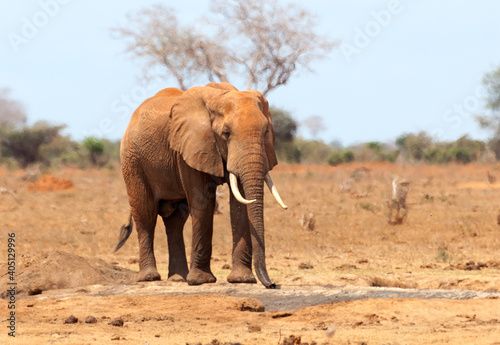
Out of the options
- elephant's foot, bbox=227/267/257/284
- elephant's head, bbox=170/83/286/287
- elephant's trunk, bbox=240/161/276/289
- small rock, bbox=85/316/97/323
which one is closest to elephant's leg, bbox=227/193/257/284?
elephant's foot, bbox=227/267/257/284

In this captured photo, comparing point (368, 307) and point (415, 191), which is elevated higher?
point (415, 191)

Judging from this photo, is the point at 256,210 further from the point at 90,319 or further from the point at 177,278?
the point at 177,278

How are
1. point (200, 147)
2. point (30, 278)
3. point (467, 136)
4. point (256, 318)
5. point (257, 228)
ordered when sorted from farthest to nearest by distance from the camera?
1. point (467, 136)
2. point (30, 278)
3. point (200, 147)
4. point (257, 228)
5. point (256, 318)

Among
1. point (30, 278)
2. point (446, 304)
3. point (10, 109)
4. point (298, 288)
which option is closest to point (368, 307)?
point (446, 304)

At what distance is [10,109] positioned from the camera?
168ft

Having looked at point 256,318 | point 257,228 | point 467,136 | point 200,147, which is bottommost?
point 256,318

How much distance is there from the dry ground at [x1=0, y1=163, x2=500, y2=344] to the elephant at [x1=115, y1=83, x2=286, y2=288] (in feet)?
1.84

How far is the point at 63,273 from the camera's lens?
33.6 feet

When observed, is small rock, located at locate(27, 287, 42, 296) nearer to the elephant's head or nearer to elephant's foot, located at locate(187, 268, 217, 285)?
elephant's foot, located at locate(187, 268, 217, 285)

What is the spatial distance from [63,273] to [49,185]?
17.3m

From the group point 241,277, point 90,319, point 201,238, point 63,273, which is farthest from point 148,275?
point 90,319

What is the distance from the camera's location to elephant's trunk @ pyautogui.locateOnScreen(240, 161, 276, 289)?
27.9 ft

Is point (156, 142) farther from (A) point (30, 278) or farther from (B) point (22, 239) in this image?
(B) point (22, 239)

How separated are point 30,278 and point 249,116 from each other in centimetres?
354
